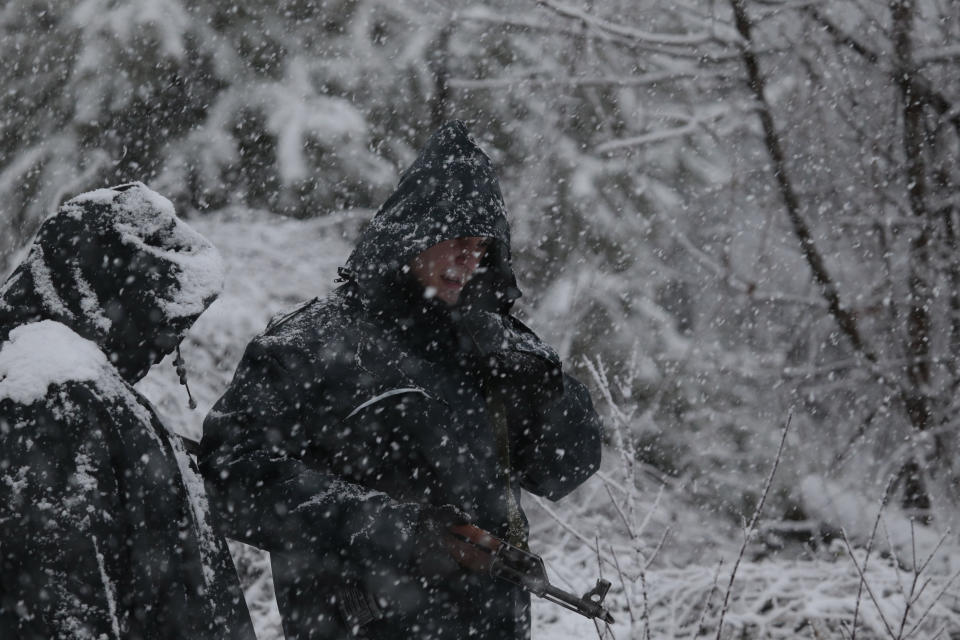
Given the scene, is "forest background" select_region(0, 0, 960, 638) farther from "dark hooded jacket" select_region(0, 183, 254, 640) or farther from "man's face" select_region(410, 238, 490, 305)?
"dark hooded jacket" select_region(0, 183, 254, 640)

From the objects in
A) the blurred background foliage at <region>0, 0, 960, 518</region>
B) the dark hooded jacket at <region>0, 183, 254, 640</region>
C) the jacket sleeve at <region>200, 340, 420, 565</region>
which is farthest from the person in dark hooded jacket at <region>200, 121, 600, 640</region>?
the blurred background foliage at <region>0, 0, 960, 518</region>

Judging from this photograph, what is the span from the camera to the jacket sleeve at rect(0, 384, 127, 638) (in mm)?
1389

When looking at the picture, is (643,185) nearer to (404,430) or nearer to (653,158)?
(653,158)

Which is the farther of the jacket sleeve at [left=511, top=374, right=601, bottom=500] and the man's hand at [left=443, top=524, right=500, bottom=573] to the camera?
the jacket sleeve at [left=511, top=374, right=601, bottom=500]

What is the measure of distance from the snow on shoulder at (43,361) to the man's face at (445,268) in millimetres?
743

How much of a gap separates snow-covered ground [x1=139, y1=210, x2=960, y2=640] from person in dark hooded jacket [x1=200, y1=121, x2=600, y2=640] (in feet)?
3.58

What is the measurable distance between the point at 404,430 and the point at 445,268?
42cm

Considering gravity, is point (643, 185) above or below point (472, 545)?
below

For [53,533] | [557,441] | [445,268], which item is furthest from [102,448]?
[557,441]

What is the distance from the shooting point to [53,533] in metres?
1.39

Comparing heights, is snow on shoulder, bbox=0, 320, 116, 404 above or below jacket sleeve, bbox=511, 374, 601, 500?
above

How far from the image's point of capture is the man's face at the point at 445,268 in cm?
206

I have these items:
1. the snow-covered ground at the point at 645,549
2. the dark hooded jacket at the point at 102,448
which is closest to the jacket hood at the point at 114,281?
the dark hooded jacket at the point at 102,448

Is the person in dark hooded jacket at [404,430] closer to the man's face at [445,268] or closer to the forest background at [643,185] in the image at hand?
the man's face at [445,268]
